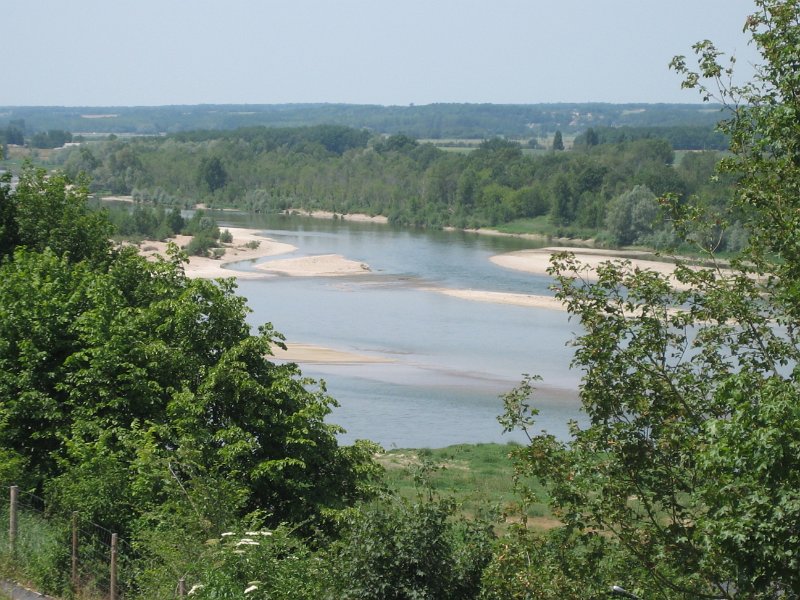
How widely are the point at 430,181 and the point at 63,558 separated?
343 ft

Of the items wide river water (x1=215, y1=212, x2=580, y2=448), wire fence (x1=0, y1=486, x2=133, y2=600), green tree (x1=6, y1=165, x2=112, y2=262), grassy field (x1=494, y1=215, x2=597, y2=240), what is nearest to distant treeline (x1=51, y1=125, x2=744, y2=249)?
grassy field (x1=494, y1=215, x2=597, y2=240)

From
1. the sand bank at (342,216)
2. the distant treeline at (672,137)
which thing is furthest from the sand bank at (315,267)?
the distant treeline at (672,137)

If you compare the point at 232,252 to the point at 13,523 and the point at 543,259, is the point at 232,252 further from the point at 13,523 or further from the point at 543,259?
the point at 13,523

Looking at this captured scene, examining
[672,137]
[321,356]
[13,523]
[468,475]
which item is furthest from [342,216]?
[13,523]

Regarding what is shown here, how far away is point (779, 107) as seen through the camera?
29.8 feet

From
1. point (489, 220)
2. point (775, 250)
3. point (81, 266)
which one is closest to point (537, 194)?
point (489, 220)

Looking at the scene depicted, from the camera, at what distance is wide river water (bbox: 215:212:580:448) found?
32.6m

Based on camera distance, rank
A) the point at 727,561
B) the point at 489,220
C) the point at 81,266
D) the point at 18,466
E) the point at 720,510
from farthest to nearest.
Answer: the point at 489,220 → the point at 81,266 → the point at 18,466 → the point at 727,561 → the point at 720,510

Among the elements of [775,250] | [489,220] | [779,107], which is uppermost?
[779,107]

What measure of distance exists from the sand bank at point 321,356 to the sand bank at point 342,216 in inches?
2563

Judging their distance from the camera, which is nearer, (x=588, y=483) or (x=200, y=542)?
(x=588, y=483)

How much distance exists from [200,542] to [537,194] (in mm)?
93187

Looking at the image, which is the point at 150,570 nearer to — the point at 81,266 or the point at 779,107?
the point at 779,107

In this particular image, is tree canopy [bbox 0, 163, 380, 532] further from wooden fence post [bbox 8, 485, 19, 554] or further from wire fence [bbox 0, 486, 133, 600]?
wooden fence post [bbox 8, 485, 19, 554]
